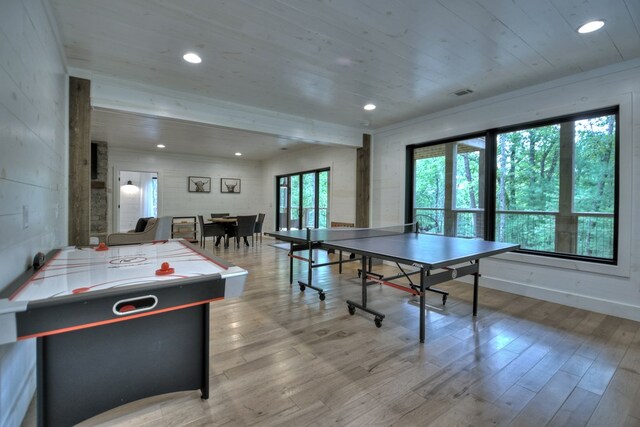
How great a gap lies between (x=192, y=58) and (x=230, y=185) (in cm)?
685

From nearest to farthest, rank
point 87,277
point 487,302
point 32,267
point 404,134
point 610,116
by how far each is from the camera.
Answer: point 87,277
point 32,267
point 610,116
point 487,302
point 404,134

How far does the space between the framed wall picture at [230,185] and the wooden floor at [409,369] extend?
666 cm

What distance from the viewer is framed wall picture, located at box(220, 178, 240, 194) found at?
30.9 feet

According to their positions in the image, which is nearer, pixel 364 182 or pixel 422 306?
pixel 422 306

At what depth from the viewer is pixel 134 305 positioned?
123 centimetres

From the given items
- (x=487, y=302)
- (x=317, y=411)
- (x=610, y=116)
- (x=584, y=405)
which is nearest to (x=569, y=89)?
(x=610, y=116)

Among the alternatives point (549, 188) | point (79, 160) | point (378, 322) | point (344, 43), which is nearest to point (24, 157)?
point (79, 160)

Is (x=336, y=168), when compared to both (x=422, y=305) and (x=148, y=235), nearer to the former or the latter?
(x=148, y=235)

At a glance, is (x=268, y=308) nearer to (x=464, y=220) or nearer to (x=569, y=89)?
(x=464, y=220)

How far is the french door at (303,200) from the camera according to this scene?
7664 millimetres

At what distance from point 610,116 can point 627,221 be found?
1144 millimetres

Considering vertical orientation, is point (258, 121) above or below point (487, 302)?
above

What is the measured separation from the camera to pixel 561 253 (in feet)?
→ 11.7

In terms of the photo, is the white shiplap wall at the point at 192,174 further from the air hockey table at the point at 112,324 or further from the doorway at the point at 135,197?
the air hockey table at the point at 112,324
